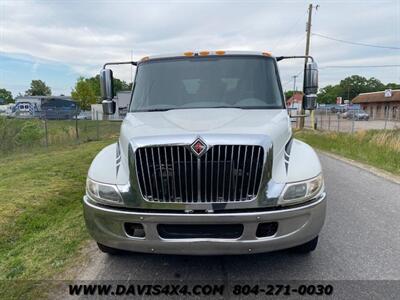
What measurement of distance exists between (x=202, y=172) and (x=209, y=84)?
1787 millimetres

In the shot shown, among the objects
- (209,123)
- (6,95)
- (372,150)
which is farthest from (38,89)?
(209,123)

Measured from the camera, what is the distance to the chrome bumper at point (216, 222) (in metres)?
2.99

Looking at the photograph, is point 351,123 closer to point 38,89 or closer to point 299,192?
point 299,192

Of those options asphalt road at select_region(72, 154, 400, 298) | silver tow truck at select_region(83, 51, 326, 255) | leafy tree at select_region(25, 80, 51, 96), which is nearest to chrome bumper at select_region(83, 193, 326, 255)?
silver tow truck at select_region(83, 51, 326, 255)

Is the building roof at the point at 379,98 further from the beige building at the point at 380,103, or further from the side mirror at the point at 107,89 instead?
the side mirror at the point at 107,89

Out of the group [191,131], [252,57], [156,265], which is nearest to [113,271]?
[156,265]

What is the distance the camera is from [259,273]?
141 inches

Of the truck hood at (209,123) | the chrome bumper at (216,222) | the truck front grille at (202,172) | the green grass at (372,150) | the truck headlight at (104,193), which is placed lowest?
the green grass at (372,150)

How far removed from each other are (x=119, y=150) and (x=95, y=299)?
142 centimetres

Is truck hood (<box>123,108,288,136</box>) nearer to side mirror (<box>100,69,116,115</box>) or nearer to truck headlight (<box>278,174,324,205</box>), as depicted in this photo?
truck headlight (<box>278,174,324,205</box>)

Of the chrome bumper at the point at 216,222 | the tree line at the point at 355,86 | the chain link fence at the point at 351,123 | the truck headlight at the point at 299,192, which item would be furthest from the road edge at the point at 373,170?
the tree line at the point at 355,86

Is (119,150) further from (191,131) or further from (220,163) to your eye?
(220,163)

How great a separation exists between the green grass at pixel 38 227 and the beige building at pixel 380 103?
54260mm

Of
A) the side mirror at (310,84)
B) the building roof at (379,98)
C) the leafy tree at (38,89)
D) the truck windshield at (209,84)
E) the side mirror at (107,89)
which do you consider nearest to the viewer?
the truck windshield at (209,84)
